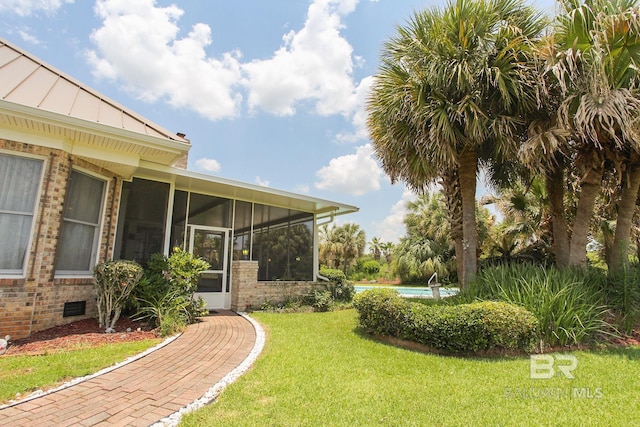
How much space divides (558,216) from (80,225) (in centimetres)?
1101

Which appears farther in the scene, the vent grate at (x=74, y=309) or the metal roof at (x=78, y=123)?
the vent grate at (x=74, y=309)

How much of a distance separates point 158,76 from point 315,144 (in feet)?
24.1

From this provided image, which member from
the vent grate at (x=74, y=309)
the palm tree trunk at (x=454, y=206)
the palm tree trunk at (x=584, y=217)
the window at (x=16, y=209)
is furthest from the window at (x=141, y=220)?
the palm tree trunk at (x=584, y=217)

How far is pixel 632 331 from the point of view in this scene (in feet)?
20.3

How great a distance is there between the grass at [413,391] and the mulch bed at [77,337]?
266 cm

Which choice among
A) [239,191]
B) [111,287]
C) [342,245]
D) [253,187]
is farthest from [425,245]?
[111,287]

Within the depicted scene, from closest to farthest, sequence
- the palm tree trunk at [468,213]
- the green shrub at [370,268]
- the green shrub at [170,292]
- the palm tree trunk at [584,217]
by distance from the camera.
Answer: the green shrub at [170,292] < the palm tree trunk at [584,217] < the palm tree trunk at [468,213] < the green shrub at [370,268]

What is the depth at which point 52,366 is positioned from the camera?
410 cm

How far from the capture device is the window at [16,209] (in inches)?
213

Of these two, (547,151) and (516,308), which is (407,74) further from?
(516,308)

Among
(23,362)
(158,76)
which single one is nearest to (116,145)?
(158,76)

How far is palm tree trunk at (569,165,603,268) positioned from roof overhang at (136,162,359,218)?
608 centimetres

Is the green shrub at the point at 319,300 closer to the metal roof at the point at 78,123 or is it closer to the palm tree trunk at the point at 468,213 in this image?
the palm tree trunk at the point at 468,213

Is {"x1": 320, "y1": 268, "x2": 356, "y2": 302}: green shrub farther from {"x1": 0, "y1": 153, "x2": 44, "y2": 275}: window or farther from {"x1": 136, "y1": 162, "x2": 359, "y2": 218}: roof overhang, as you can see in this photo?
{"x1": 0, "y1": 153, "x2": 44, "y2": 275}: window
